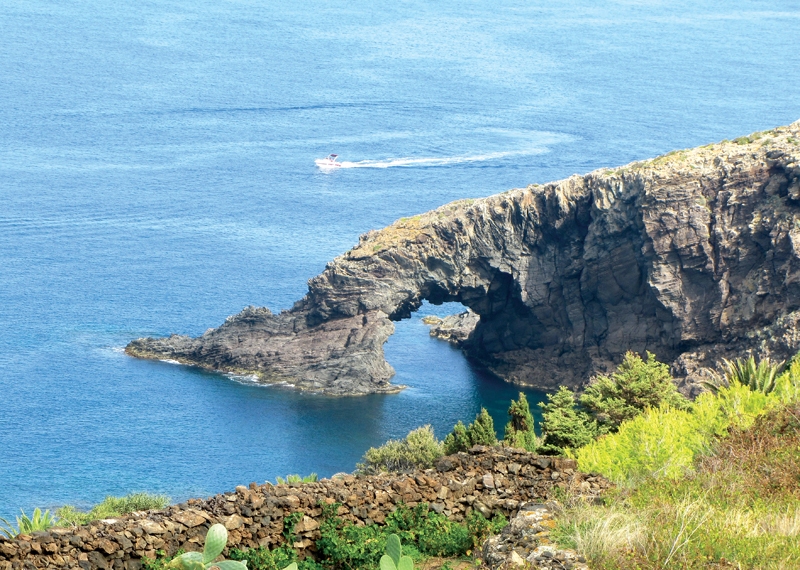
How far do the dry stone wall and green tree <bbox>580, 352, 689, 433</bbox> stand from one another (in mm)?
23841

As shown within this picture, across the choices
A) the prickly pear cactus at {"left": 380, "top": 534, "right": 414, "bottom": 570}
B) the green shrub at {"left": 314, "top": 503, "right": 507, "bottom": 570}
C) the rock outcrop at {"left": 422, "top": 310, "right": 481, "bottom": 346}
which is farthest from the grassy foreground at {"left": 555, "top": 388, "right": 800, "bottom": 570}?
Result: the rock outcrop at {"left": 422, "top": 310, "right": 481, "bottom": 346}

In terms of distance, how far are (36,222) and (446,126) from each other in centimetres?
7106

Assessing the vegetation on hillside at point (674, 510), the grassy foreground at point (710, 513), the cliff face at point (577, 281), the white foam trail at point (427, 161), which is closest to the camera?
the grassy foreground at point (710, 513)

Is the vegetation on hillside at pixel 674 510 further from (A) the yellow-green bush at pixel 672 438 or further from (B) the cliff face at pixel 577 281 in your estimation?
(B) the cliff face at pixel 577 281

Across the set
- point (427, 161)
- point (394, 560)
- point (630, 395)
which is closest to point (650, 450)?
point (394, 560)

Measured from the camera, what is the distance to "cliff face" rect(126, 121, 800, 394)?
100 metres

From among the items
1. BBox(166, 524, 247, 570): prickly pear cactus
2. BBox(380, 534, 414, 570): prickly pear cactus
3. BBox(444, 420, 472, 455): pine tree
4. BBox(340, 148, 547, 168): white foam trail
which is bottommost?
BBox(380, 534, 414, 570): prickly pear cactus

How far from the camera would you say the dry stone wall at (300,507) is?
87.2 ft

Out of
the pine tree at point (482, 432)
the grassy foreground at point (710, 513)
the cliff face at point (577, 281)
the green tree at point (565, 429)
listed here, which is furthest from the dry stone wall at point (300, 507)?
the cliff face at point (577, 281)

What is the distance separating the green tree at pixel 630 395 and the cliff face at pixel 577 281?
122 ft

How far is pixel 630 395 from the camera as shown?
5947 centimetres

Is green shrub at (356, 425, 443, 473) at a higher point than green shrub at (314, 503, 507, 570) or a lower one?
A: higher

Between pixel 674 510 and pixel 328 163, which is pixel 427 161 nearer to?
pixel 328 163

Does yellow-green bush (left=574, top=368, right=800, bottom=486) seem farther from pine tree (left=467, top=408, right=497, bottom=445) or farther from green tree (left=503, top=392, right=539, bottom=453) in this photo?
pine tree (left=467, top=408, right=497, bottom=445)
